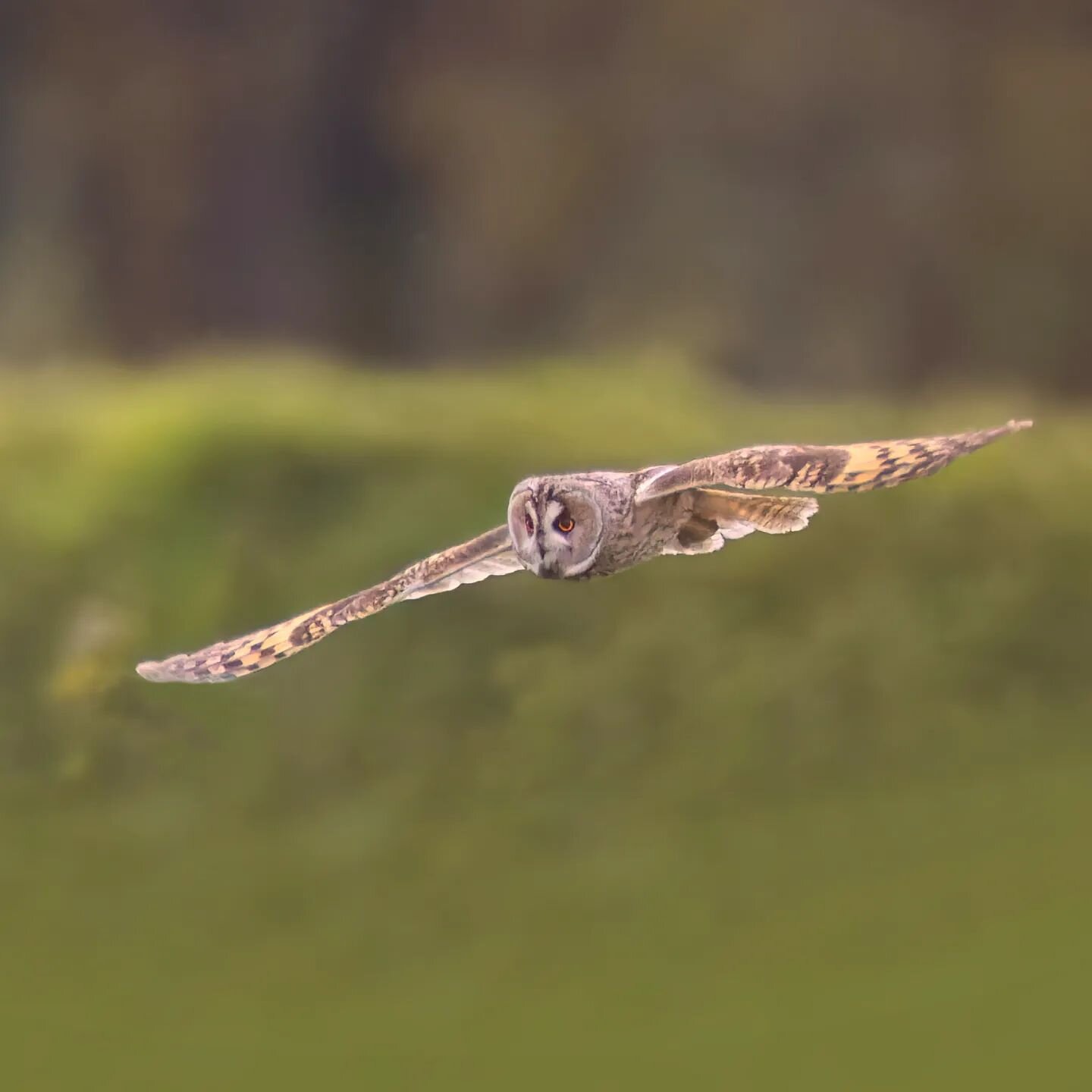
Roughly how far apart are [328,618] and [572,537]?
1.27 ft

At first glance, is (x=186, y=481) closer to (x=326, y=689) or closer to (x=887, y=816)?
(x=326, y=689)

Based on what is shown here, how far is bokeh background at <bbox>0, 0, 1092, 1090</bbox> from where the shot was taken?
9.34 ft

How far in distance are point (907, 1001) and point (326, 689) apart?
162 centimetres

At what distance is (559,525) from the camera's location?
6.05 feet

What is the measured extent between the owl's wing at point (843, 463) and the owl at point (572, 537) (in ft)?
0.13

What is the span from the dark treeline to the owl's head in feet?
6.87

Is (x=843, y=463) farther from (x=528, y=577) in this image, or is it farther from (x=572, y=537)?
(x=528, y=577)

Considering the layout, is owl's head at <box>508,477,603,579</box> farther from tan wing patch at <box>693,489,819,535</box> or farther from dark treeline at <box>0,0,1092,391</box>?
dark treeline at <box>0,0,1092,391</box>

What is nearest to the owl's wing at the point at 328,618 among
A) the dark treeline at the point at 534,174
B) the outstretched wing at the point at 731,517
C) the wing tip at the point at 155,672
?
the wing tip at the point at 155,672

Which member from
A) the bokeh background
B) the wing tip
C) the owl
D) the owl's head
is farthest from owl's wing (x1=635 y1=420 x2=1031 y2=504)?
the bokeh background

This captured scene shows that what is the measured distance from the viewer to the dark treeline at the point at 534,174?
3711 millimetres

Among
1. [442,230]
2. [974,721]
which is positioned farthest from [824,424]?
[442,230]

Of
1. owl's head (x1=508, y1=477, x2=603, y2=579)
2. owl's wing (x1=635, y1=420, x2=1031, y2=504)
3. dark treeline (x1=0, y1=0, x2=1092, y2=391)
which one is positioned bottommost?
owl's wing (x1=635, y1=420, x2=1031, y2=504)

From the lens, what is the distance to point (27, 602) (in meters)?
3.60
